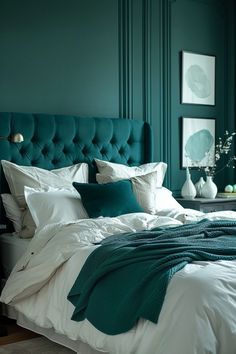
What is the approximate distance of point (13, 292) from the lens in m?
3.95

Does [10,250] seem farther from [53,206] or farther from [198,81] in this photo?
[198,81]

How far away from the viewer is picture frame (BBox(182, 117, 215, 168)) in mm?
6180

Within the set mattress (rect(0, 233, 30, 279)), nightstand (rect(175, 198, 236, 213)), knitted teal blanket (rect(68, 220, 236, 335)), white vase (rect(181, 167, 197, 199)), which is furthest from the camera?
white vase (rect(181, 167, 197, 199))

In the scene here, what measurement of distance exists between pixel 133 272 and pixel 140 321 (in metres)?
0.27

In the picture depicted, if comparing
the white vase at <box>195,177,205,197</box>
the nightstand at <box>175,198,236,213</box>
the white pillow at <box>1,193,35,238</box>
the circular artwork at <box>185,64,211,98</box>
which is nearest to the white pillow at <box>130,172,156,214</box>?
the nightstand at <box>175,198,236,213</box>

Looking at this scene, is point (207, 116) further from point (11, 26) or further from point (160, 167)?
point (11, 26)

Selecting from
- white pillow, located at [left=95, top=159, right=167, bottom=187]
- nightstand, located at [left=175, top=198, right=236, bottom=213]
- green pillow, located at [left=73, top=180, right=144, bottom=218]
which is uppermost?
white pillow, located at [left=95, top=159, right=167, bottom=187]

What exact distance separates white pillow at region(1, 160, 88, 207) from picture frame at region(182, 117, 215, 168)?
5.41ft

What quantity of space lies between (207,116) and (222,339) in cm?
391

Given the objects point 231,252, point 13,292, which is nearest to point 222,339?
point 231,252

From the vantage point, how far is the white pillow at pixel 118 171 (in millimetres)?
5035

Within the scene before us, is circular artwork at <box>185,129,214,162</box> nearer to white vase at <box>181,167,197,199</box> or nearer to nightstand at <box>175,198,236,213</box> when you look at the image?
white vase at <box>181,167,197,199</box>

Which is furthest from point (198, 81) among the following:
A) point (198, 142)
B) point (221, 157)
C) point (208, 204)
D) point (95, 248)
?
point (95, 248)

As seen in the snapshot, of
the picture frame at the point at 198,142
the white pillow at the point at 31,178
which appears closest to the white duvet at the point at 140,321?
the white pillow at the point at 31,178
